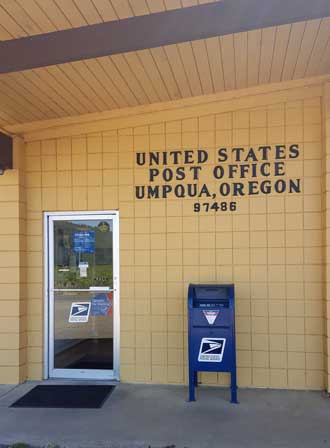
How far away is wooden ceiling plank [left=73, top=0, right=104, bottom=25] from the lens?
3569 mm

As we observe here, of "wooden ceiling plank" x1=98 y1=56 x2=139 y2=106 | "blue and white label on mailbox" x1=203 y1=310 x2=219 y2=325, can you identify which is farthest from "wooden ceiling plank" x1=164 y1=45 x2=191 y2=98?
"blue and white label on mailbox" x1=203 y1=310 x2=219 y2=325

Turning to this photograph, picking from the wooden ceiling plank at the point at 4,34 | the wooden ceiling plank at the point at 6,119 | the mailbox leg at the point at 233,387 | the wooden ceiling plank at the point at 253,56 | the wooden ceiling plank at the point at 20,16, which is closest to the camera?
the wooden ceiling plank at the point at 20,16

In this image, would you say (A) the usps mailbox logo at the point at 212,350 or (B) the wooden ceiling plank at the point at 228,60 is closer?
(B) the wooden ceiling plank at the point at 228,60

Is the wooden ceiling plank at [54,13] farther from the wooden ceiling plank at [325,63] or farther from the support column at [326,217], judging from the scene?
the support column at [326,217]

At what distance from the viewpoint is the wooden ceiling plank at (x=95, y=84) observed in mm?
4471

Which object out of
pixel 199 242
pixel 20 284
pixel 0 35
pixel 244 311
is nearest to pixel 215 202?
pixel 199 242

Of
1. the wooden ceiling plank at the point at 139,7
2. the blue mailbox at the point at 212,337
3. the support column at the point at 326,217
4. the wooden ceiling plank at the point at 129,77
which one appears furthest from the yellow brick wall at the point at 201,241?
the wooden ceiling plank at the point at 139,7

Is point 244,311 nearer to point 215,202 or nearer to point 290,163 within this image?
point 215,202

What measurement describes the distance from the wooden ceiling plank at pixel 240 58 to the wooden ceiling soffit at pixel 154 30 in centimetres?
92

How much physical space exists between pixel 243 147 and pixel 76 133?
2083 millimetres

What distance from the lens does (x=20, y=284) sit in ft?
18.9

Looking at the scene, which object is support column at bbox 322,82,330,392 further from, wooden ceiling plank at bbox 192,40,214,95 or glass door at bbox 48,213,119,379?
glass door at bbox 48,213,119,379

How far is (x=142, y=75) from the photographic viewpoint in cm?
480

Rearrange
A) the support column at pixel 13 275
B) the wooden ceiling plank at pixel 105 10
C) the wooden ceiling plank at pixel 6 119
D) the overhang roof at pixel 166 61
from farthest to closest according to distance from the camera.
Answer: the support column at pixel 13 275 → the wooden ceiling plank at pixel 6 119 → the wooden ceiling plank at pixel 105 10 → the overhang roof at pixel 166 61
